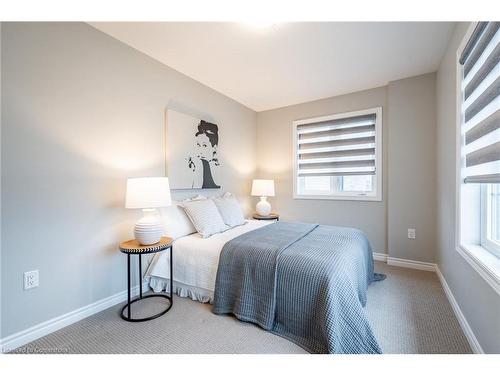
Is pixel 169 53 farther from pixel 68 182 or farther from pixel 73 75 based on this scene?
pixel 68 182

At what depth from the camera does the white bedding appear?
2.02 metres

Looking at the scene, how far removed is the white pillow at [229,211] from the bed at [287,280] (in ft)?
1.17

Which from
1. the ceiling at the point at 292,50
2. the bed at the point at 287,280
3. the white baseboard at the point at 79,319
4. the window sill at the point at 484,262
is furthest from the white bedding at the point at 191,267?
the ceiling at the point at 292,50

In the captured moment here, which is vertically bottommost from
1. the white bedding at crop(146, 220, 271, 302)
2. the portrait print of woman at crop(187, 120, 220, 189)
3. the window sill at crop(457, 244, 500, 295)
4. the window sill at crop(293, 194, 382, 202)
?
the white bedding at crop(146, 220, 271, 302)

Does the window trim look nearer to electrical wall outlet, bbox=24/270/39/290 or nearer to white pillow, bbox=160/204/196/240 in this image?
white pillow, bbox=160/204/196/240

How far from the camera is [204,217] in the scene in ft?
8.07

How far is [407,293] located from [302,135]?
101 inches

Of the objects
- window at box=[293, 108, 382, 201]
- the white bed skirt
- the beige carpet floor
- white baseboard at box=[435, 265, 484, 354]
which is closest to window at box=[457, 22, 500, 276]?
white baseboard at box=[435, 265, 484, 354]

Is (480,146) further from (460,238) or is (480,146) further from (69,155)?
(69,155)

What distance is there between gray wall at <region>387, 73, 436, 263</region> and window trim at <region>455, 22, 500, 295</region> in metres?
1.01

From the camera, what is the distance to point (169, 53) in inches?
91.2

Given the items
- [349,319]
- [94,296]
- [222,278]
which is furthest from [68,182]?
[349,319]

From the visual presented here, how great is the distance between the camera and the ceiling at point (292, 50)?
6.36ft

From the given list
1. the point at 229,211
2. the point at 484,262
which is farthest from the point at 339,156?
the point at 484,262
